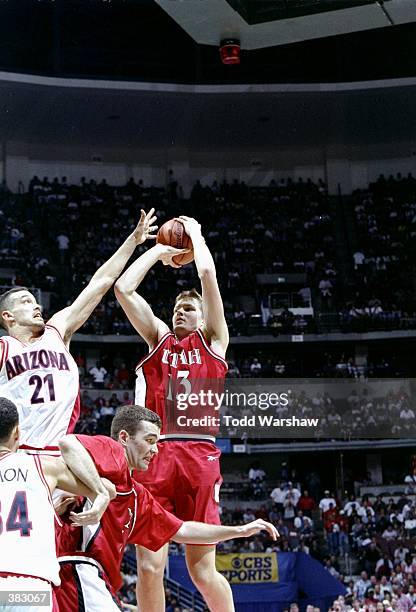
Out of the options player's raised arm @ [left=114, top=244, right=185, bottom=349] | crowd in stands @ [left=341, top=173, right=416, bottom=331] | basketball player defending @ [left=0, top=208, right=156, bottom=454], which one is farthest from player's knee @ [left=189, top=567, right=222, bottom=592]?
crowd in stands @ [left=341, top=173, right=416, bottom=331]

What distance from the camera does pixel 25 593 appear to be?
488 centimetres

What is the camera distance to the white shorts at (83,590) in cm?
546

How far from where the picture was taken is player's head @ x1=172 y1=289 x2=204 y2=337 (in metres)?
7.79

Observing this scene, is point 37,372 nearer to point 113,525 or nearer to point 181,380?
point 181,380

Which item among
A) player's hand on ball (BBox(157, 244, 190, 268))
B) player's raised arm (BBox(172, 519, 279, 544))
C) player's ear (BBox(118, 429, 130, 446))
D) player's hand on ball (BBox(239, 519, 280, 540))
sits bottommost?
player's raised arm (BBox(172, 519, 279, 544))

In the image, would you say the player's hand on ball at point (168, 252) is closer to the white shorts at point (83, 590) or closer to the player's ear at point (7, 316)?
the player's ear at point (7, 316)

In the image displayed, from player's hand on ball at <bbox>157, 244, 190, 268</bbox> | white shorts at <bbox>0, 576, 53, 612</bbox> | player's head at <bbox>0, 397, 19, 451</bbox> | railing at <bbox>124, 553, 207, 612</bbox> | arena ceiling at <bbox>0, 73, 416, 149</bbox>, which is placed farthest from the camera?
arena ceiling at <bbox>0, 73, 416, 149</bbox>

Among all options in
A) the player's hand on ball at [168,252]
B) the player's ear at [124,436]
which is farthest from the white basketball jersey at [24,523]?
the player's hand on ball at [168,252]

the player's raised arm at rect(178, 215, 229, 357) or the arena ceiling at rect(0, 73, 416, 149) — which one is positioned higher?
the arena ceiling at rect(0, 73, 416, 149)

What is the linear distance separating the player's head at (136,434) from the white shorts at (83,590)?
71cm

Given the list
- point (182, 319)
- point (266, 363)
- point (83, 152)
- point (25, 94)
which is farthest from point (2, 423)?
point (83, 152)

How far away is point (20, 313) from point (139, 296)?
96cm

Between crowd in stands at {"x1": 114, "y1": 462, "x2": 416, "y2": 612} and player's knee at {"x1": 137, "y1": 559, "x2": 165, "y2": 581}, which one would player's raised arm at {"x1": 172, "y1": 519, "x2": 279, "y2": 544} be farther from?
crowd in stands at {"x1": 114, "y1": 462, "x2": 416, "y2": 612}

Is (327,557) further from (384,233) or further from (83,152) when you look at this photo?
(83,152)
